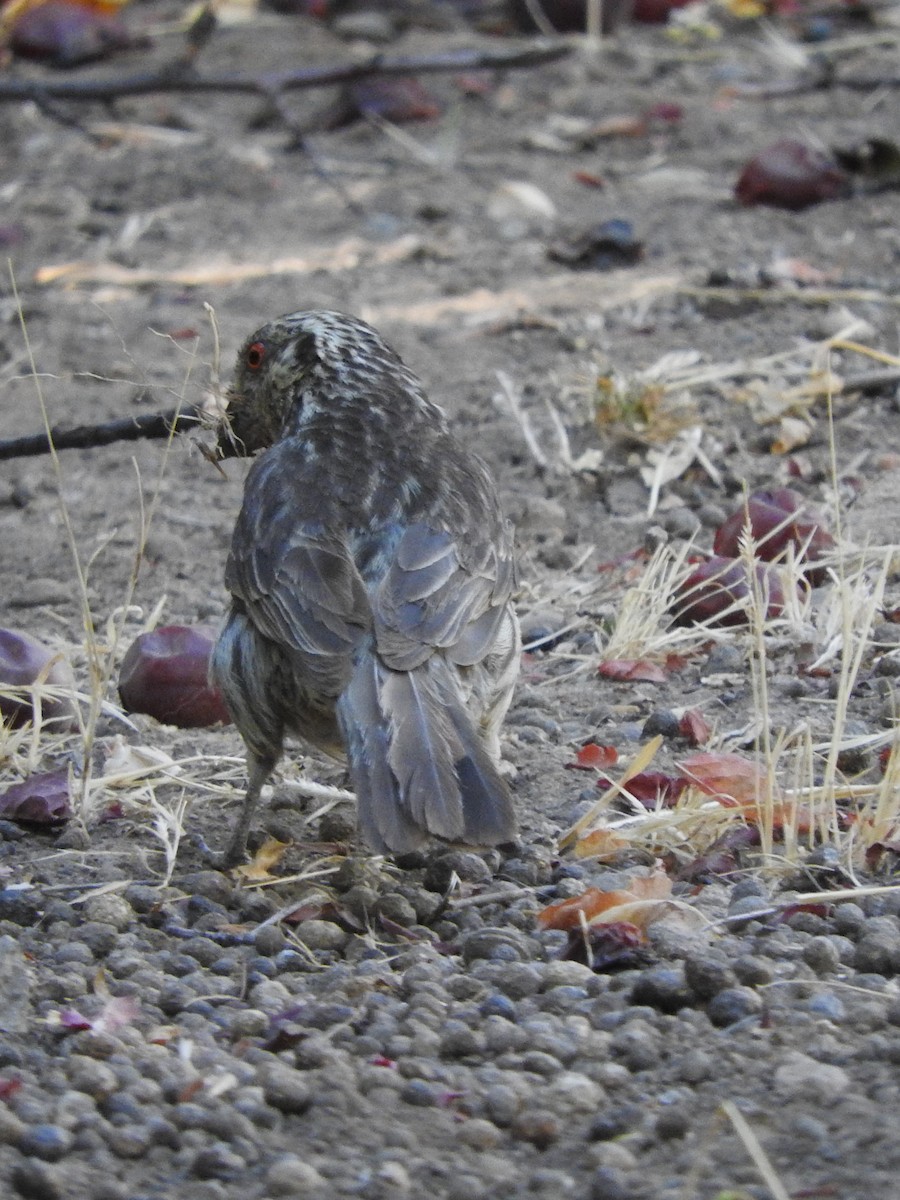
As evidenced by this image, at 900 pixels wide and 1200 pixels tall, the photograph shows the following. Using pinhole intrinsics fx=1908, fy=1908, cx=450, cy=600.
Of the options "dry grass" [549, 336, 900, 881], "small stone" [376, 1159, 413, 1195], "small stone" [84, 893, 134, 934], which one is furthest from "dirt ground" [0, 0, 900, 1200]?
"small stone" [84, 893, 134, 934]

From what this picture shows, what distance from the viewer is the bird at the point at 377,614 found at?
4.09 metres

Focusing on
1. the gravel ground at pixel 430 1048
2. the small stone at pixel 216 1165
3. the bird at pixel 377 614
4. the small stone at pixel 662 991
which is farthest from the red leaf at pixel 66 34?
the small stone at pixel 216 1165

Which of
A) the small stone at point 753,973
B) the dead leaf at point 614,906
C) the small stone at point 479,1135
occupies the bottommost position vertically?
the dead leaf at point 614,906

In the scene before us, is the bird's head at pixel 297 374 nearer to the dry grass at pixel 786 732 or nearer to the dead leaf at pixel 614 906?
the dry grass at pixel 786 732

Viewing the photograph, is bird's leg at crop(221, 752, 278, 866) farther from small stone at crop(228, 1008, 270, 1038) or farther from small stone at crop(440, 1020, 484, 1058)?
small stone at crop(440, 1020, 484, 1058)

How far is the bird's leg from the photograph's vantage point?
4.64 m

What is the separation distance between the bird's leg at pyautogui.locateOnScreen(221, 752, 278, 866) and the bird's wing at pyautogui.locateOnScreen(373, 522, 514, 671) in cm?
57

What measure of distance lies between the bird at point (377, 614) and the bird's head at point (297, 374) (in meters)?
0.01

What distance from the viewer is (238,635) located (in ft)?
15.8

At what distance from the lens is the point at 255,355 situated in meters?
5.61

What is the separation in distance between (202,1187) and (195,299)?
6467mm

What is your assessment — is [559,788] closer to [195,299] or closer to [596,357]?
[596,357]

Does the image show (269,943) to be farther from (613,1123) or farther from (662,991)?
(613,1123)

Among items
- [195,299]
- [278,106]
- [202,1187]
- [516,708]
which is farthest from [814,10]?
[202,1187]
